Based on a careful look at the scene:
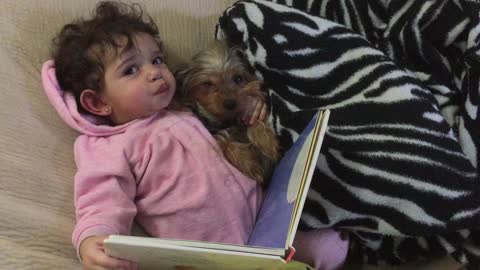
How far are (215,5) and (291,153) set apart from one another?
0.69 meters

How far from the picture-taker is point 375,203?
1192 mm

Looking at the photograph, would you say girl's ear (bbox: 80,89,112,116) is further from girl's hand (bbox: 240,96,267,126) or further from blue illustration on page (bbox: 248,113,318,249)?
blue illustration on page (bbox: 248,113,318,249)

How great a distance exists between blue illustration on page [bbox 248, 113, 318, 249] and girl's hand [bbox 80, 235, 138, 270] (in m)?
0.30

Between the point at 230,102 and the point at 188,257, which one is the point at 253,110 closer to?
the point at 230,102

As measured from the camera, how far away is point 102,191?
1.19 metres


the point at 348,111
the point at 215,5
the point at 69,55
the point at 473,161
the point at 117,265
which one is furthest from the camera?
the point at 215,5

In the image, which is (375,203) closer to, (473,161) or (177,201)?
(473,161)

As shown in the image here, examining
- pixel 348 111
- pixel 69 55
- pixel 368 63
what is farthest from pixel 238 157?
pixel 69 55

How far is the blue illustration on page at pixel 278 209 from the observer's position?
3.10ft

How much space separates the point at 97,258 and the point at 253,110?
62 cm

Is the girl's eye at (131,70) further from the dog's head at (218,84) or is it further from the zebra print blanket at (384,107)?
the zebra print blanket at (384,107)

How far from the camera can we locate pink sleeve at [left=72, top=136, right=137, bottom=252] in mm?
1128

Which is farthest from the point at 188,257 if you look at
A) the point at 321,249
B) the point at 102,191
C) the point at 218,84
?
the point at 218,84

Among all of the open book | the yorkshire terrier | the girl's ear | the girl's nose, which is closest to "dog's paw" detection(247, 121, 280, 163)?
the yorkshire terrier
